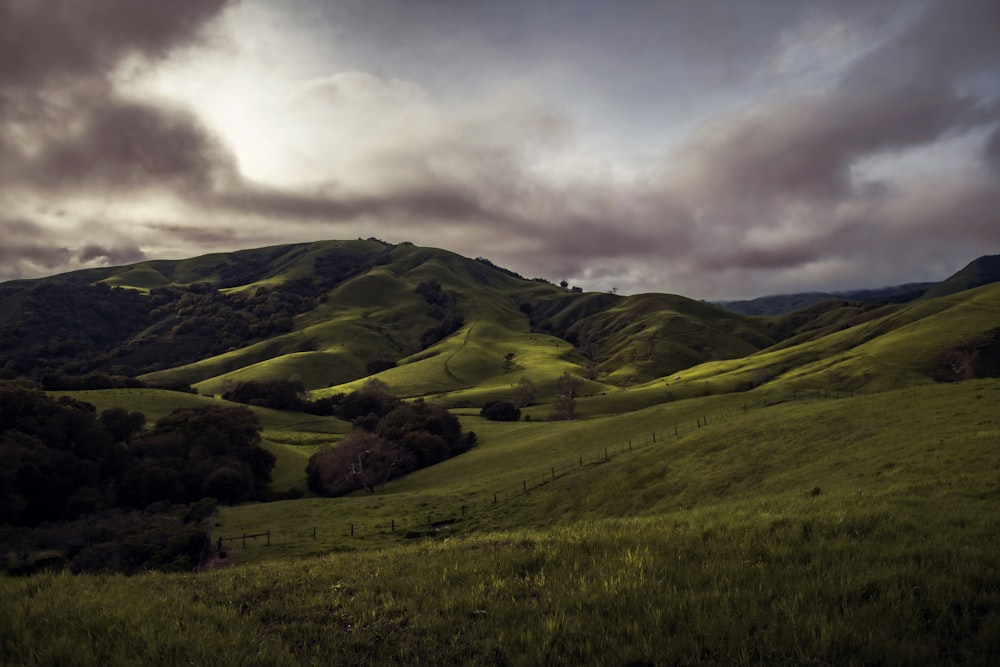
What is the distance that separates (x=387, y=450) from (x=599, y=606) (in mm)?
87129

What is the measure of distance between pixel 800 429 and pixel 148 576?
4808cm

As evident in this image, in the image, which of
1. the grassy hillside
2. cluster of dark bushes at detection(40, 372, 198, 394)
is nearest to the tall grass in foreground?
the grassy hillside

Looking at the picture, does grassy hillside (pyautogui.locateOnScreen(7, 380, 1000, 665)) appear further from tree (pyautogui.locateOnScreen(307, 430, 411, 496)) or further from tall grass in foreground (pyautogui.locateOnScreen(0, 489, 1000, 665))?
tree (pyautogui.locateOnScreen(307, 430, 411, 496))

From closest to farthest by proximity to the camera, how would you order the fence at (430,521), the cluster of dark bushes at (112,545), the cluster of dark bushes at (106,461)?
the cluster of dark bushes at (112,545), the fence at (430,521), the cluster of dark bushes at (106,461)

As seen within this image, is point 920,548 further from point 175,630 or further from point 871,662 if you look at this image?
point 175,630

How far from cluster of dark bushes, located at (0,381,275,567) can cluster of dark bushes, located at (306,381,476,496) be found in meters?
11.7

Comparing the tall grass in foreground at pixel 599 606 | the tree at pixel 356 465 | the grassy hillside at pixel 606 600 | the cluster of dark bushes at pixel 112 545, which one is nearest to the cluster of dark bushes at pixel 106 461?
the cluster of dark bushes at pixel 112 545

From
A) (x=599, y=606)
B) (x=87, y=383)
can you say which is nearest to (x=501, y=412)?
(x=87, y=383)

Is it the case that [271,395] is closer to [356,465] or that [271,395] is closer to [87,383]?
[87,383]

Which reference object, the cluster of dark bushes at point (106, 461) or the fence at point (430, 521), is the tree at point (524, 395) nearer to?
the cluster of dark bushes at point (106, 461)

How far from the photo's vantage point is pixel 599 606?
26.1ft

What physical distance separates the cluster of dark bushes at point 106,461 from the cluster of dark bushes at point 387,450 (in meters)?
11.7

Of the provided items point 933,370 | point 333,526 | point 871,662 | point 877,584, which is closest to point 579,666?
point 871,662

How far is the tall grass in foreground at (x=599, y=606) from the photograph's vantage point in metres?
6.54
